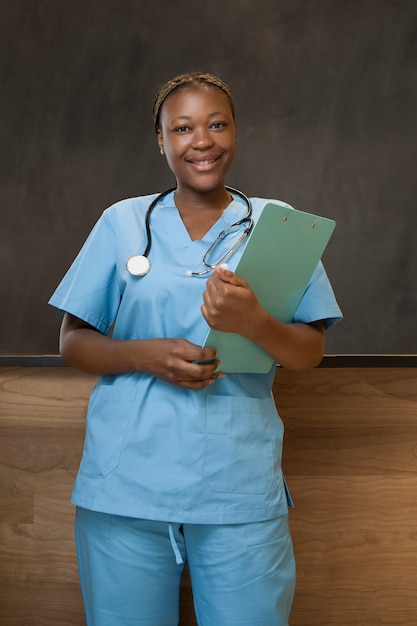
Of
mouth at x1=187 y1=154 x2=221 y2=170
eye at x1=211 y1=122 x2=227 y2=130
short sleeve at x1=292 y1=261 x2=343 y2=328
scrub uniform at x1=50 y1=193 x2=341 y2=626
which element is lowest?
scrub uniform at x1=50 y1=193 x2=341 y2=626

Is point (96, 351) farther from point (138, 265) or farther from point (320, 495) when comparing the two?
point (320, 495)

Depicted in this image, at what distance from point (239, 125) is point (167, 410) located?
717mm

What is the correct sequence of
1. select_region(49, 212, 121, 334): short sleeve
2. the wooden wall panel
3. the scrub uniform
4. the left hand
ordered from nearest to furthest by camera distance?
1. the left hand
2. the scrub uniform
3. select_region(49, 212, 121, 334): short sleeve
4. the wooden wall panel

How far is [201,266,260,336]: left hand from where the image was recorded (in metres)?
0.82

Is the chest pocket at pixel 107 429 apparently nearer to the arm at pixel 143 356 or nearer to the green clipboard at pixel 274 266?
the arm at pixel 143 356

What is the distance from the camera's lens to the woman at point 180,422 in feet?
2.99

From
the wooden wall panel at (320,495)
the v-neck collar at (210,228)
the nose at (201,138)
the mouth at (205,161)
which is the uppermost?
the nose at (201,138)

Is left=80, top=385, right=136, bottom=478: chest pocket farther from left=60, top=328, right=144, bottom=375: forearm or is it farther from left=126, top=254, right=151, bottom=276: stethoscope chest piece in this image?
left=126, top=254, right=151, bottom=276: stethoscope chest piece

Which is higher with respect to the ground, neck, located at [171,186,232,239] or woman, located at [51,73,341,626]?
neck, located at [171,186,232,239]

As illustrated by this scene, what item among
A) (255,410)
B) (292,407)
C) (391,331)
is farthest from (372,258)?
(255,410)

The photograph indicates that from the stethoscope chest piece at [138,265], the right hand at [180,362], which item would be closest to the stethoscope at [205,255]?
the stethoscope chest piece at [138,265]

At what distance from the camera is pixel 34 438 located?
4.63ft

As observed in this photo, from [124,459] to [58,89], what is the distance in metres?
0.85

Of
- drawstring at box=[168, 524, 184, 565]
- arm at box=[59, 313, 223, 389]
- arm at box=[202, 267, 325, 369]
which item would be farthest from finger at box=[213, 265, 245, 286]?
drawstring at box=[168, 524, 184, 565]
